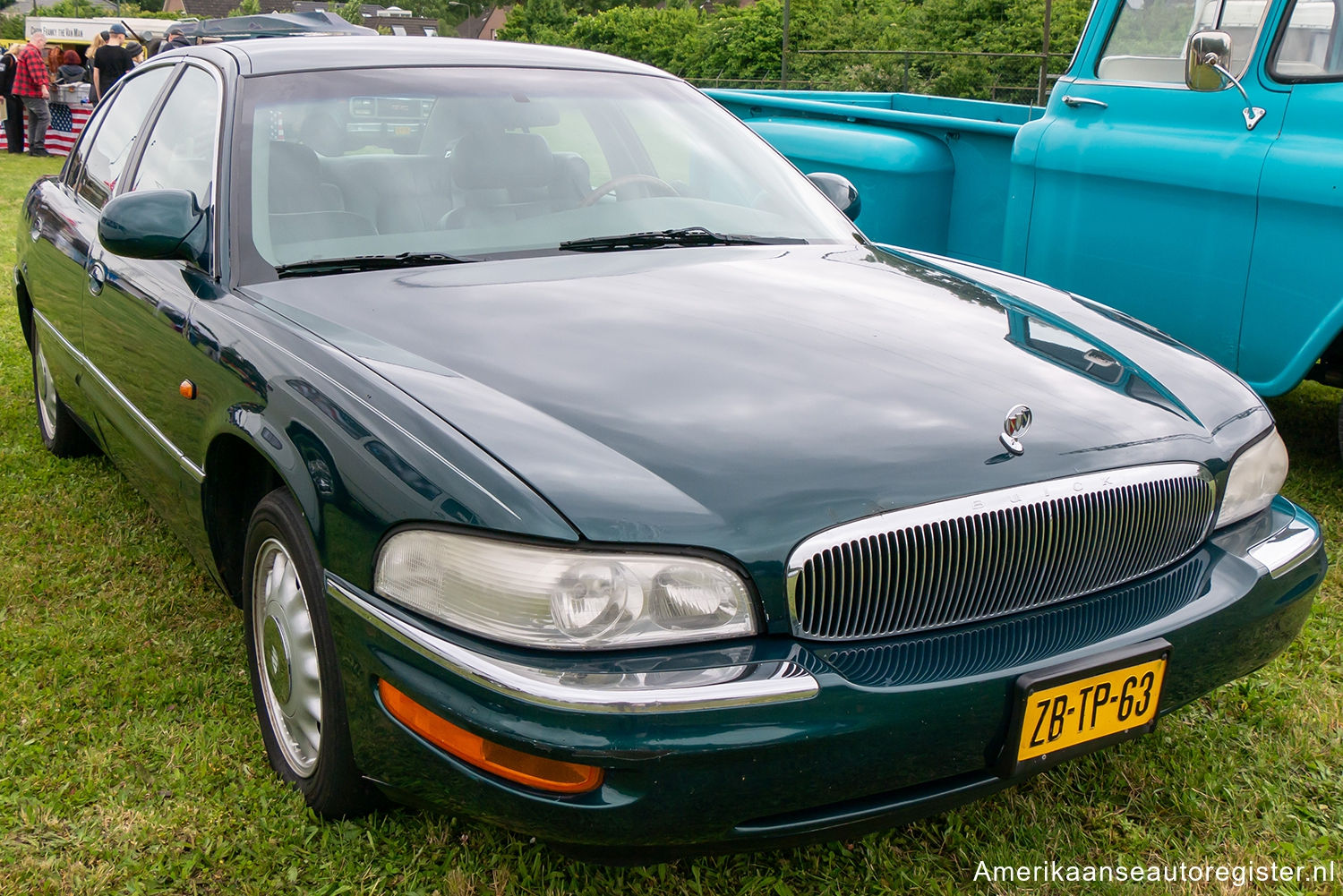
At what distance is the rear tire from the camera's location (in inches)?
173

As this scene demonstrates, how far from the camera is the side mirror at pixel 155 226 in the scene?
271cm

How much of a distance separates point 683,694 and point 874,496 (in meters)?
0.45

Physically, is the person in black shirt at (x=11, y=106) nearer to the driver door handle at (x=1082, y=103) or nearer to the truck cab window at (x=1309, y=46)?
the driver door handle at (x=1082, y=103)

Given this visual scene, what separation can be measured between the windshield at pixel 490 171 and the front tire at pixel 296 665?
67 cm

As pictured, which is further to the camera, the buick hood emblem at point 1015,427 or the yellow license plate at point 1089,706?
the buick hood emblem at point 1015,427

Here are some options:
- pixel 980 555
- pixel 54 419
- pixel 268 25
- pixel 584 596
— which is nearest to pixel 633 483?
pixel 584 596

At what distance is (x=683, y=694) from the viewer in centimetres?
171

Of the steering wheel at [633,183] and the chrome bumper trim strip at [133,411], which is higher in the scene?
the steering wheel at [633,183]

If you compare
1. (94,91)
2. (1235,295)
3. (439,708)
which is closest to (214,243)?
(439,708)

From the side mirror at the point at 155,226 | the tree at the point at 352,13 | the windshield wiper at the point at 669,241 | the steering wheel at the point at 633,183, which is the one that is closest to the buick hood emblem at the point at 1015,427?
the windshield wiper at the point at 669,241

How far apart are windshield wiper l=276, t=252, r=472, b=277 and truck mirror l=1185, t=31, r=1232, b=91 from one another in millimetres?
2705

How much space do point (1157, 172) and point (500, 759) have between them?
141 inches

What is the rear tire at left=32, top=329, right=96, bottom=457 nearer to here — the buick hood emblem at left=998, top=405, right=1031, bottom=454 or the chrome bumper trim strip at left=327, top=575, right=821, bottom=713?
the chrome bumper trim strip at left=327, top=575, right=821, bottom=713

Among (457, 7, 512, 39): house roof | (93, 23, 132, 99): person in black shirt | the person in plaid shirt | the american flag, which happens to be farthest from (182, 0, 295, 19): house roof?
(93, 23, 132, 99): person in black shirt
